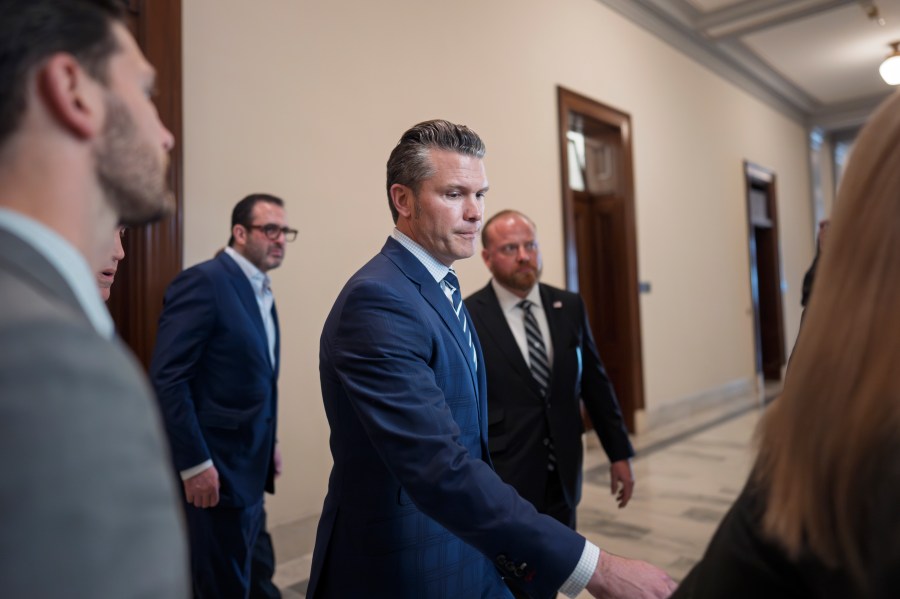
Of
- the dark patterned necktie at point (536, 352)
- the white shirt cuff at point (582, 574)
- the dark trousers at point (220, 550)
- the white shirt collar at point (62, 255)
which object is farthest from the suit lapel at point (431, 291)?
the dark trousers at point (220, 550)

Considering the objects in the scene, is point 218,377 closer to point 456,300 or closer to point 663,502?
point 456,300

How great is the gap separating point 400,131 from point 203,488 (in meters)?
2.78

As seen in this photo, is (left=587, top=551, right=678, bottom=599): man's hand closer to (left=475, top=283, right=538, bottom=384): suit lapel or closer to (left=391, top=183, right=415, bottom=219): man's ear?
(left=391, top=183, right=415, bottom=219): man's ear

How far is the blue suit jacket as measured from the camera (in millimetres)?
1224

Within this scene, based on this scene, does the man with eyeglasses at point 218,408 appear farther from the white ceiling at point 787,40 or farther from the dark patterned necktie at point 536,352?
the white ceiling at point 787,40

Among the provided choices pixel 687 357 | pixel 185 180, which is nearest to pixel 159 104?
pixel 185 180

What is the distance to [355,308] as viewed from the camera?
4.69 ft

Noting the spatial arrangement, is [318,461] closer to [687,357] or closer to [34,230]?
[34,230]

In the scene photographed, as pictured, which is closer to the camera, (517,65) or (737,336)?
(517,65)

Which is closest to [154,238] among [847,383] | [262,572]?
[262,572]

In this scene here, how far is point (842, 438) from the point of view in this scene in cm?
66

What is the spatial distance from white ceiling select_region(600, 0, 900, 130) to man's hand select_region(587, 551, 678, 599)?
6.78m

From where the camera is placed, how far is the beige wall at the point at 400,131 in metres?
3.61

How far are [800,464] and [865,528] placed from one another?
9 cm
